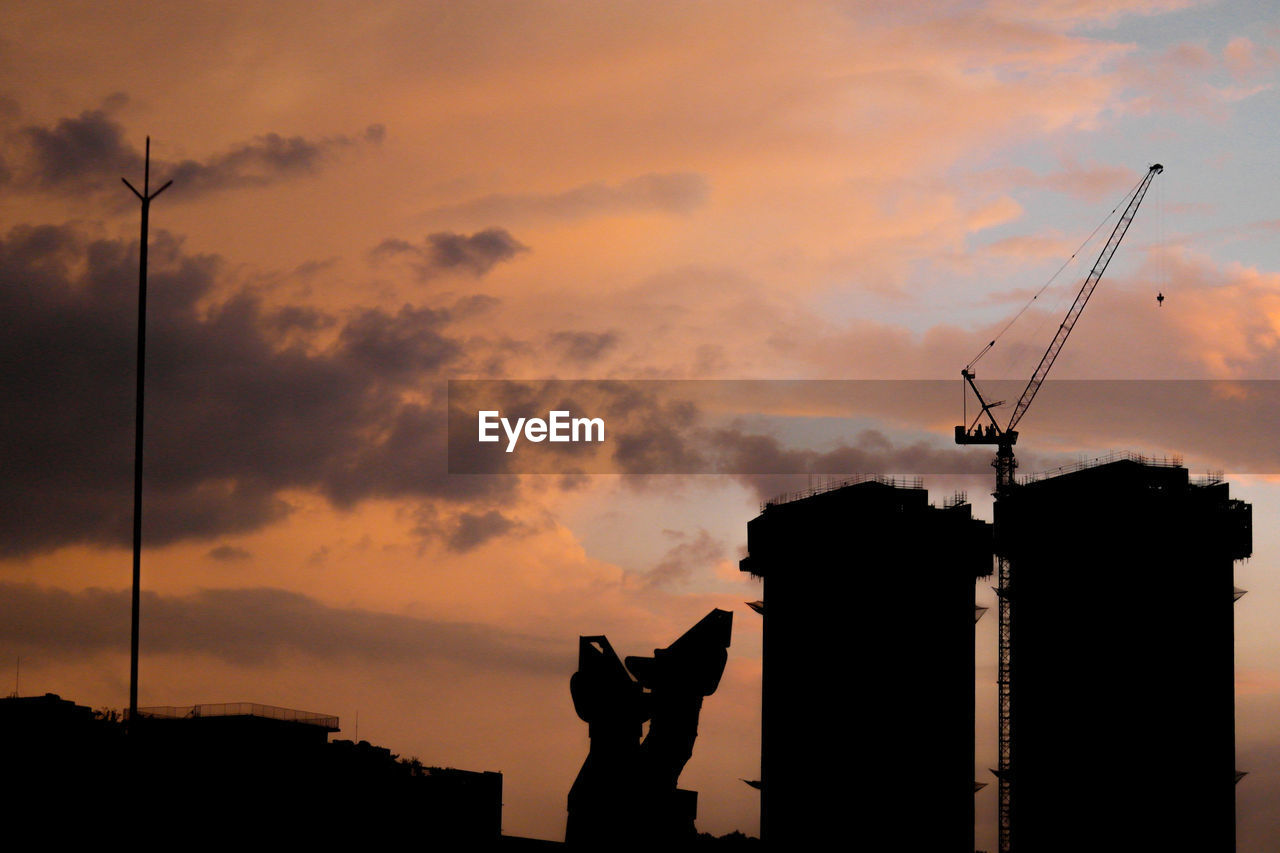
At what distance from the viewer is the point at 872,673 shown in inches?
4766

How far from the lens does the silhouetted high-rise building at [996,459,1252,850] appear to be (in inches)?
4574

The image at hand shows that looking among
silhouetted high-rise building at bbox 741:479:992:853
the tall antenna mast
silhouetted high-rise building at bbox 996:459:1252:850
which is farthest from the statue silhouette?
silhouetted high-rise building at bbox 996:459:1252:850

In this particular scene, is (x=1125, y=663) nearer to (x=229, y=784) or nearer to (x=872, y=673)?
(x=872, y=673)

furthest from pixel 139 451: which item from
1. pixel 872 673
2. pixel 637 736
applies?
pixel 872 673

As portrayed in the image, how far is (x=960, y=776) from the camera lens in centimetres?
12069

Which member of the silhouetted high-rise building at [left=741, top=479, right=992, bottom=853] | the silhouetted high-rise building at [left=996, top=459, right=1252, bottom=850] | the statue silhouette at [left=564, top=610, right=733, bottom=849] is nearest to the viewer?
the statue silhouette at [left=564, top=610, right=733, bottom=849]

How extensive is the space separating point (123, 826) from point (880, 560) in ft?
231

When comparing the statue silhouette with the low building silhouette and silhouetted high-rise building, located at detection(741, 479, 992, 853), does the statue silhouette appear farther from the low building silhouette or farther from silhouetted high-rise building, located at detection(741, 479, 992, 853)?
silhouetted high-rise building, located at detection(741, 479, 992, 853)

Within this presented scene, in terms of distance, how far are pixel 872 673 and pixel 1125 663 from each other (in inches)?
733

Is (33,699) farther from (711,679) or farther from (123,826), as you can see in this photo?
(711,679)

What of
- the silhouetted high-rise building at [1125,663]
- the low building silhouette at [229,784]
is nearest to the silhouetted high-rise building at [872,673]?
the silhouetted high-rise building at [1125,663]

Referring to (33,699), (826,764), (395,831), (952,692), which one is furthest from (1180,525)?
(33,699)

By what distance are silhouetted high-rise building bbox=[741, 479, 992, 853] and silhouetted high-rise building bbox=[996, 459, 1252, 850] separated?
520 cm

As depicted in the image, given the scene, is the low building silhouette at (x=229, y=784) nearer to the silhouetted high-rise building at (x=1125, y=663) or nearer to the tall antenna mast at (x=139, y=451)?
the tall antenna mast at (x=139, y=451)
